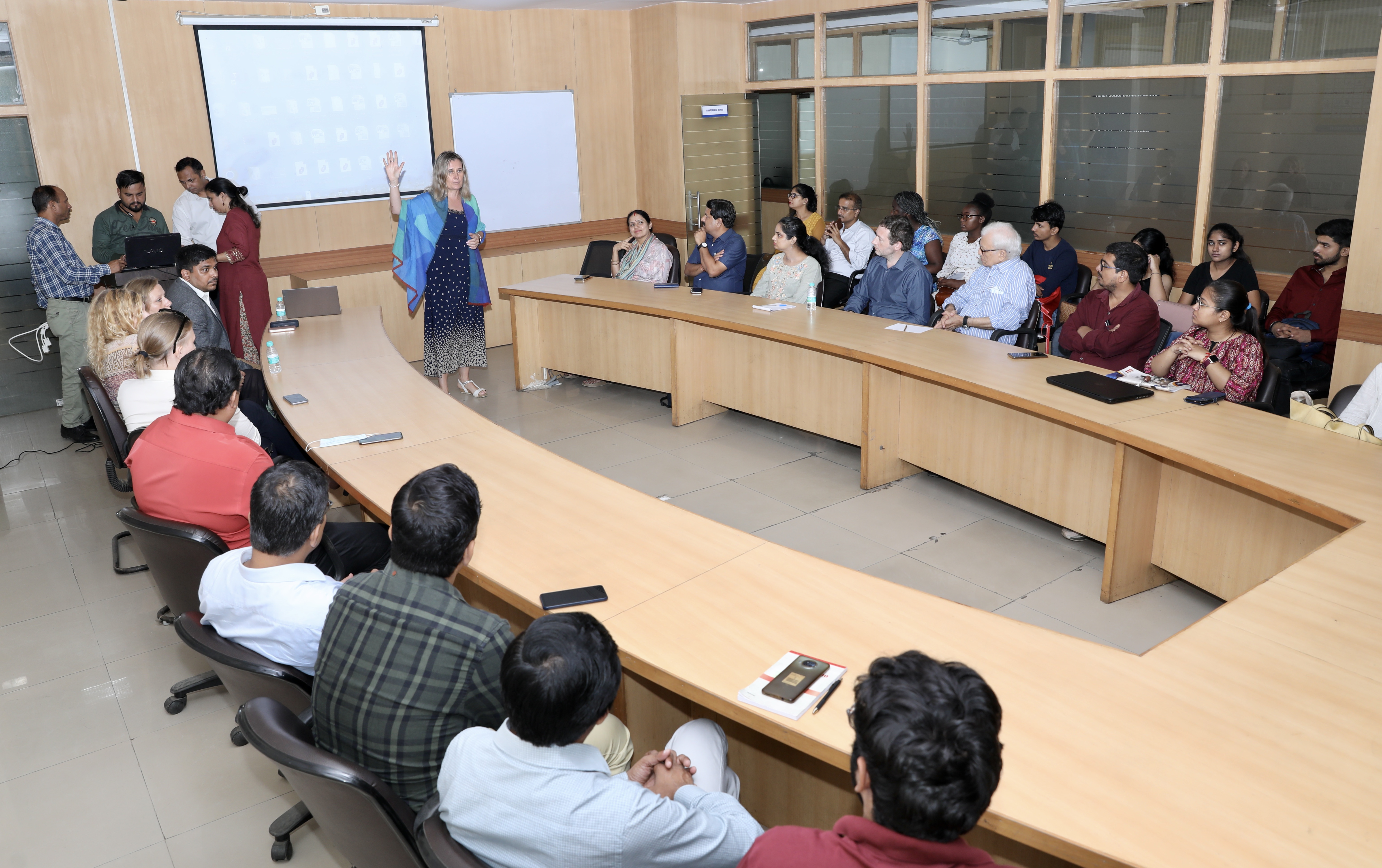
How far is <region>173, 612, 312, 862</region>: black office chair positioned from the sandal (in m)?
4.24

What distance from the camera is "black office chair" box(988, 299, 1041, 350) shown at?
476cm

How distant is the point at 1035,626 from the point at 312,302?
198 inches

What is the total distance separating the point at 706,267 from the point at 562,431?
1.55 metres

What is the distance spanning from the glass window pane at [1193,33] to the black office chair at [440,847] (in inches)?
238

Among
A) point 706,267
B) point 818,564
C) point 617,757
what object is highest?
point 706,267

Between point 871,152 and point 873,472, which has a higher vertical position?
point 871,152

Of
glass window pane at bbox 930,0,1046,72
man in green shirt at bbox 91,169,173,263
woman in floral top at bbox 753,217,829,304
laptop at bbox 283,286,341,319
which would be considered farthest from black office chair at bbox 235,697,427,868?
glass window pane at bbox 930,0,1046,72

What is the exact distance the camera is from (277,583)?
2.30m

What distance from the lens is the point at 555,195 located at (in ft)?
28.1

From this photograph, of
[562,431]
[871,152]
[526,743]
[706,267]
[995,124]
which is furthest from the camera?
[871,152]

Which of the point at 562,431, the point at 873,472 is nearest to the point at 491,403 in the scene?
the point at 562,431

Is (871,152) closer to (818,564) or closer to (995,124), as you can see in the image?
(995,124)

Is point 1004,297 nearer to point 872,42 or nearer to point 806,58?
point 872,42

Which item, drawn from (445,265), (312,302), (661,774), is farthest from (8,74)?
(661,774)
